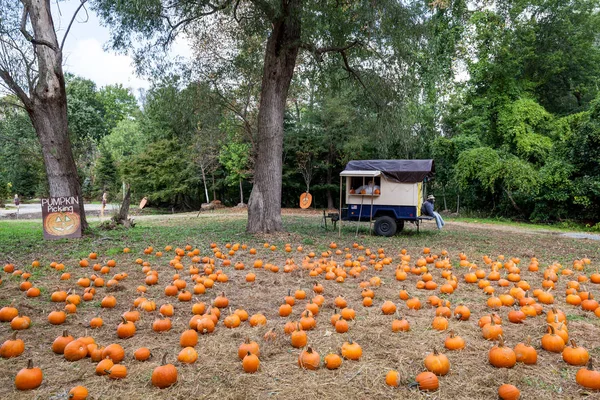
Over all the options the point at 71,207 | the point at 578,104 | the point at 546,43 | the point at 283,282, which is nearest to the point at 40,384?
the point at 283,282

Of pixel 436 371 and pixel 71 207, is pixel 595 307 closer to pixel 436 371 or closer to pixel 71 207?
pixel 436 371

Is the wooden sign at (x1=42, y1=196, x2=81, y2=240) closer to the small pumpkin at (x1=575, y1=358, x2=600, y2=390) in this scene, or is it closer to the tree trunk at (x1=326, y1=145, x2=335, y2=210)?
the small pumpkin at (x1=575, y1=358, x2=600, y2=390)

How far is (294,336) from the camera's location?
3.27 meters

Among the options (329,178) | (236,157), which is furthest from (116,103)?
(329,178)

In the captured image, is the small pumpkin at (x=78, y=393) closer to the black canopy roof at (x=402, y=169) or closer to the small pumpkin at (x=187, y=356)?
the small pumpkin at (x=187, y=356)

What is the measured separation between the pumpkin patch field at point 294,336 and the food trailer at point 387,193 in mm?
5297

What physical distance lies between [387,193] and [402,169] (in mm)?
906

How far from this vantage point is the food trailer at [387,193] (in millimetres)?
11688

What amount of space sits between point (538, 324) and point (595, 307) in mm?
1078

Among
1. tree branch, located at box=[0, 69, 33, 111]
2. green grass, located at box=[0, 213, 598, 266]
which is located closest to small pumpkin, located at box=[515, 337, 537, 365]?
green grass, located at box=[0, 213, 598, 266]

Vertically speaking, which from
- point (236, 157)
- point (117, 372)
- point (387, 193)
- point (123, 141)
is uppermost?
Answer: point (123, 141)

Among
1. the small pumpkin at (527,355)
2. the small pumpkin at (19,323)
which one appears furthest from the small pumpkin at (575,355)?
the small pumpkin at (19,323)

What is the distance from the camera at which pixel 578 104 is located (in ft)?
74.6

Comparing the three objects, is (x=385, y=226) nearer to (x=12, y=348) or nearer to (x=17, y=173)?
(x=12, y=348)
